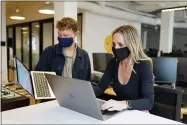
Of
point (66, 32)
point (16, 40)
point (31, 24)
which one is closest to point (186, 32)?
point (31, 24)

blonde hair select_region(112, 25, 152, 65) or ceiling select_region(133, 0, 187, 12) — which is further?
ceiling select_region(133, 0, 187, 12)

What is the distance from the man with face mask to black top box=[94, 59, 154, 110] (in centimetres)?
34

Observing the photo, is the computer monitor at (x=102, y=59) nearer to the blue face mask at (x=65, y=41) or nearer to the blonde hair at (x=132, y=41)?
the blue face mask at (x=65, y=41)

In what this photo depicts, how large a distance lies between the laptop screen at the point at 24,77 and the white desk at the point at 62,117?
0.22m

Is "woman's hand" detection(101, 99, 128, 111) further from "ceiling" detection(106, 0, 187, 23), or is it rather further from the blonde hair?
"ceiling" detection(106, 0, 187, 23)

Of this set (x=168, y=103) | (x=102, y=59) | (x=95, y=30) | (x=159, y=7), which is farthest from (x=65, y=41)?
(x=159, y=7)

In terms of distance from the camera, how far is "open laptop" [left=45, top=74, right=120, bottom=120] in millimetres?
928

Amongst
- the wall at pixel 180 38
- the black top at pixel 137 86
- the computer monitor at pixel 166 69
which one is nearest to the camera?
the black top at pixel 137 86

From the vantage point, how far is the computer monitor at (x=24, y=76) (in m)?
1.29

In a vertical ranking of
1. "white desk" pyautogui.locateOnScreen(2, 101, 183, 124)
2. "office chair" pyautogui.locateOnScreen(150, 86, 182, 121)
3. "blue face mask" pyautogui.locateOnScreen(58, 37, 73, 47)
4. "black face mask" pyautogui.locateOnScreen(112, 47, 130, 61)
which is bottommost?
"office chair" pyautogui.locateOnScreen(150, 86, 182, 121)

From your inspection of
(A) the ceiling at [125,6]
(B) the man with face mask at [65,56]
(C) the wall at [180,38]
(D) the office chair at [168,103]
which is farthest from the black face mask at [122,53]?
(C) the wall at [180,38]

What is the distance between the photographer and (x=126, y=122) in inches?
36.5

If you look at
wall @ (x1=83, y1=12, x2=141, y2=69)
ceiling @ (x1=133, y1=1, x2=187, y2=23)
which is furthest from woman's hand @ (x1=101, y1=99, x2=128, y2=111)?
ceiling @ (x1=133, y1=1, x2=187, y2=23)

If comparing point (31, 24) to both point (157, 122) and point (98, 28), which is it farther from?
point (157, 122)
